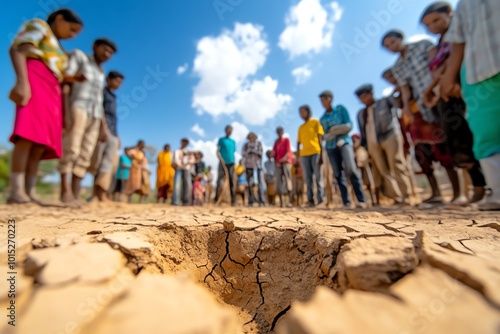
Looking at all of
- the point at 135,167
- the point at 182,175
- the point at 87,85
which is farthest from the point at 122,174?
the point at 87,85

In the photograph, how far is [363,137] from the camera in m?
3.30

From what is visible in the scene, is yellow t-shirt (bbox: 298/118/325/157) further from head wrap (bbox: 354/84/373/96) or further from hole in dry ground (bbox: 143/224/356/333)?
hole in dry ground (bbox: 143/224/356/333)

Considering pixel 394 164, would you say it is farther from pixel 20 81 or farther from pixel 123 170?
pixel 123 170

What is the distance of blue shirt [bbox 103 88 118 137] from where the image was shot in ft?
10.5

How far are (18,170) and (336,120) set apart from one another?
342 cm

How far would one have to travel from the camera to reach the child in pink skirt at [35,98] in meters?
1.83

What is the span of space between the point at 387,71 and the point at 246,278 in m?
3.71

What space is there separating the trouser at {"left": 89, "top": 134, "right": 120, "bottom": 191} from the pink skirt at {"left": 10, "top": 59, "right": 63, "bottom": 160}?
3.09 ft

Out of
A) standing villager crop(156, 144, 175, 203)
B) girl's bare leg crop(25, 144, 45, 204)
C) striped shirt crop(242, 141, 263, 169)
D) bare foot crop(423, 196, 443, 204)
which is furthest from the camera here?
standing villager crop(156, 144, 175, 203)

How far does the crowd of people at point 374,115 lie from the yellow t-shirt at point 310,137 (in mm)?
16

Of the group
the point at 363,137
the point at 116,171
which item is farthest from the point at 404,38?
the point at 116,171

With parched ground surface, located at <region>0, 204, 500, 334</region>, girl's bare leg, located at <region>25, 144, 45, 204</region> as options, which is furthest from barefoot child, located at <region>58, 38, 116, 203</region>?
parched ground surface, located at <region>0, 204, 500, 334</region>

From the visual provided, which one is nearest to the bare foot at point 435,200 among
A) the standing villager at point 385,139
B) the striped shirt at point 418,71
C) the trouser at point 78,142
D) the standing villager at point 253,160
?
the standing villager at point 385,139

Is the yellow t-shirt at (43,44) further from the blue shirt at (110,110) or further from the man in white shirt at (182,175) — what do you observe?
the man in white shirt at (182,175)
